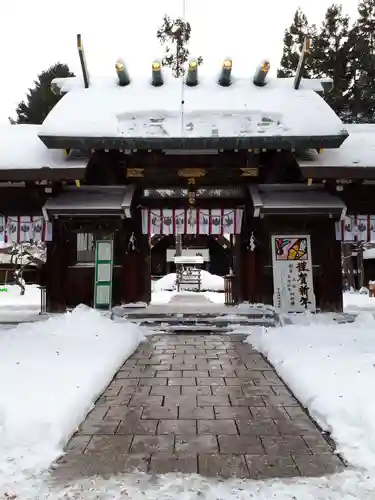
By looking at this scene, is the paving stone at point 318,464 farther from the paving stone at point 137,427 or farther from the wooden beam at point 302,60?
the wooden beam at point 302,60

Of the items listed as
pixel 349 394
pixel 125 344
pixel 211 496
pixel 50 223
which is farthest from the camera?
pixel 50 223

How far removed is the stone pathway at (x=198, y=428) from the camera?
349 cm

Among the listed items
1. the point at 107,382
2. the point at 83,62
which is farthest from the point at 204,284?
the point at 107,382

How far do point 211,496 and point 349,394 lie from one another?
7.68 ft

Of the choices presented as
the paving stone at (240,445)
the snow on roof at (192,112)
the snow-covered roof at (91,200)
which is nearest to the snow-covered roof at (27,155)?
the snow on roof at (192,112)

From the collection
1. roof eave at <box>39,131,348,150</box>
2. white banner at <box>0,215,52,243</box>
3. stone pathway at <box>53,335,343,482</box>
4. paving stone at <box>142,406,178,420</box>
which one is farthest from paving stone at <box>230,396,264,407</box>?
white banner at <box>0,215,52,243</box>

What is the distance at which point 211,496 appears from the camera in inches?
118

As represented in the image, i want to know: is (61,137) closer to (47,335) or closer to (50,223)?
(50,223)

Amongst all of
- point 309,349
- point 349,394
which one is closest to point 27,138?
point 309,349

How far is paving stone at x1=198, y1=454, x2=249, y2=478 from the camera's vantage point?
3.34m

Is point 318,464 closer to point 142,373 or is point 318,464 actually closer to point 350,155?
point 142,373

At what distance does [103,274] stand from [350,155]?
7214 mm

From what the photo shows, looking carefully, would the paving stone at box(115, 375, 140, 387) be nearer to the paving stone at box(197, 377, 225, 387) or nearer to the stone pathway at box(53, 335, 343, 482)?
the stone pathway at box(53, 335, 343, 482)

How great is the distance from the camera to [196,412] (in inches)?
191
